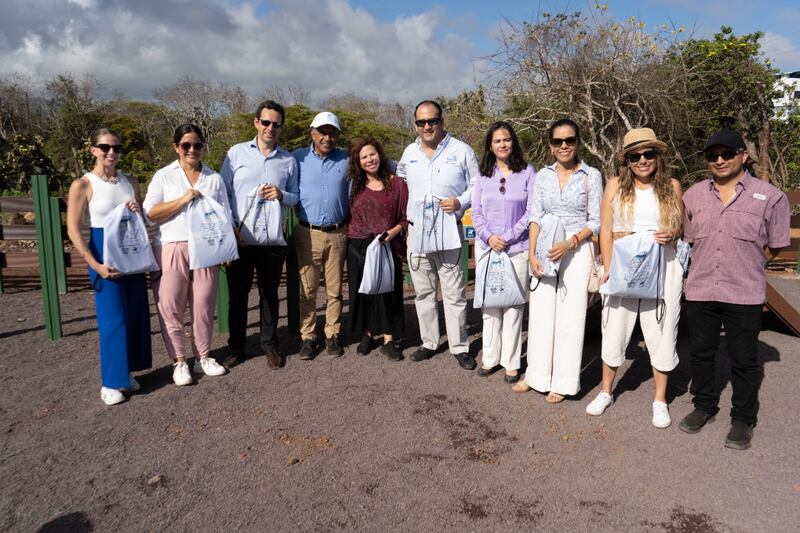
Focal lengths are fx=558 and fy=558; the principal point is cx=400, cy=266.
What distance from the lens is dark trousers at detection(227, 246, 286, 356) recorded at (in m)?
4.89

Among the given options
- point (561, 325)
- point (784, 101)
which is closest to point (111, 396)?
point (561, 325)

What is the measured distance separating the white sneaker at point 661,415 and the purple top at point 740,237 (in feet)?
2.76

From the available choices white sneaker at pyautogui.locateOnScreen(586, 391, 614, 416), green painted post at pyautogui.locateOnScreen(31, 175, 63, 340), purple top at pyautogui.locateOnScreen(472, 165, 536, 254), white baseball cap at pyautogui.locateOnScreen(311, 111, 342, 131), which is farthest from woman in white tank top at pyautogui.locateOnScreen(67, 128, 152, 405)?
white sneaker at pyautogui.locateOnScreen(586, 391, 614, 416)

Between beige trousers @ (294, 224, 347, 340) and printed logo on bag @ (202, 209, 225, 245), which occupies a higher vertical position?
printed logo on bag @ (202, 209, 225, 245)

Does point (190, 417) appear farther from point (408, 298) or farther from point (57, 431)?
point (408, 298)

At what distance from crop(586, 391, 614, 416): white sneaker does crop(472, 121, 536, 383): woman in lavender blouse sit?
775 mm

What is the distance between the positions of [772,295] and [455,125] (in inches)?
336

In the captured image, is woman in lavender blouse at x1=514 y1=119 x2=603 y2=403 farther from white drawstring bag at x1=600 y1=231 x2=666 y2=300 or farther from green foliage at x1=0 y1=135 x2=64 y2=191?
green foliage at x1=0 y1=135 x2=64 y2=191

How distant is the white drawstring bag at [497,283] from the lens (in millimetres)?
4380

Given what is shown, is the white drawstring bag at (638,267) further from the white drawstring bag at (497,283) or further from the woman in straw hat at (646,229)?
the white drawstring bag at (497,283)

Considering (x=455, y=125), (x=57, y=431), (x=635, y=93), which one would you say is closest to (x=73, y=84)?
(x=455, y=125)

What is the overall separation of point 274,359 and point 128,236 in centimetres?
166

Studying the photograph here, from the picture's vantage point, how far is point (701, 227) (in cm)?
359

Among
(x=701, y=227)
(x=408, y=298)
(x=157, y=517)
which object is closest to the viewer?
(x=157, y=517)
